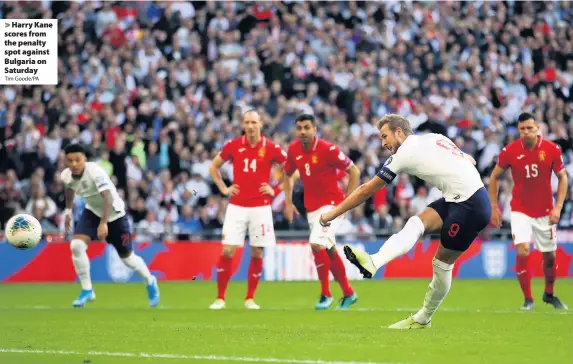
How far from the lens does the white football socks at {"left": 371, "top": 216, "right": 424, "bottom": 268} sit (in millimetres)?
9375

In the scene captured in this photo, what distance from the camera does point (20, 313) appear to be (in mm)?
13625

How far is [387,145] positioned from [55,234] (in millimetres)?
13338

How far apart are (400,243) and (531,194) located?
5.47 m

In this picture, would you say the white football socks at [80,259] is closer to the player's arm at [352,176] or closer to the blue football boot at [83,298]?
the blue football boot at [83,298]

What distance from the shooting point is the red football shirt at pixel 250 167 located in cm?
1510

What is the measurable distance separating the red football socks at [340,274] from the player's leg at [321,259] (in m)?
0.22

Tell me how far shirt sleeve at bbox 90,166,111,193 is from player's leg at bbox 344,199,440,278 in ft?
19.3

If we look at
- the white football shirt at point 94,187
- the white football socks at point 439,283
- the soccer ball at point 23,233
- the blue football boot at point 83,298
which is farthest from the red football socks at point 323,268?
the white football socks at point 439,283

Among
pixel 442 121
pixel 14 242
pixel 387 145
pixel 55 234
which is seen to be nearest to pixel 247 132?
pixel 14 242

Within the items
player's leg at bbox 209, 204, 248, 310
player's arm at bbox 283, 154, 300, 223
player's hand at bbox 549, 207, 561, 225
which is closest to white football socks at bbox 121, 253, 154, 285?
player's leg at bbox 209, 204, 248, 310

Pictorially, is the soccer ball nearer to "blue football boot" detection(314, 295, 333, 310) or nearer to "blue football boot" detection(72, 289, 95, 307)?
"blue football boot" detection(72, 289, 95, 307)

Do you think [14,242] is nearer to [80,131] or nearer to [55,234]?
[55,234]

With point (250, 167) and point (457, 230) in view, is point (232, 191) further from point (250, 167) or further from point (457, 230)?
point (457, 230)

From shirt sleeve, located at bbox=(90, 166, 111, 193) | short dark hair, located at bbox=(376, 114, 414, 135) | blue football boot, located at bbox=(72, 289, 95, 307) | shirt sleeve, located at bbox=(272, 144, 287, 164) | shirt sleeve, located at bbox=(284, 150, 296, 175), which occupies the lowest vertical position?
blue football boot, located at bbox=(72, 289, 95, 307)
